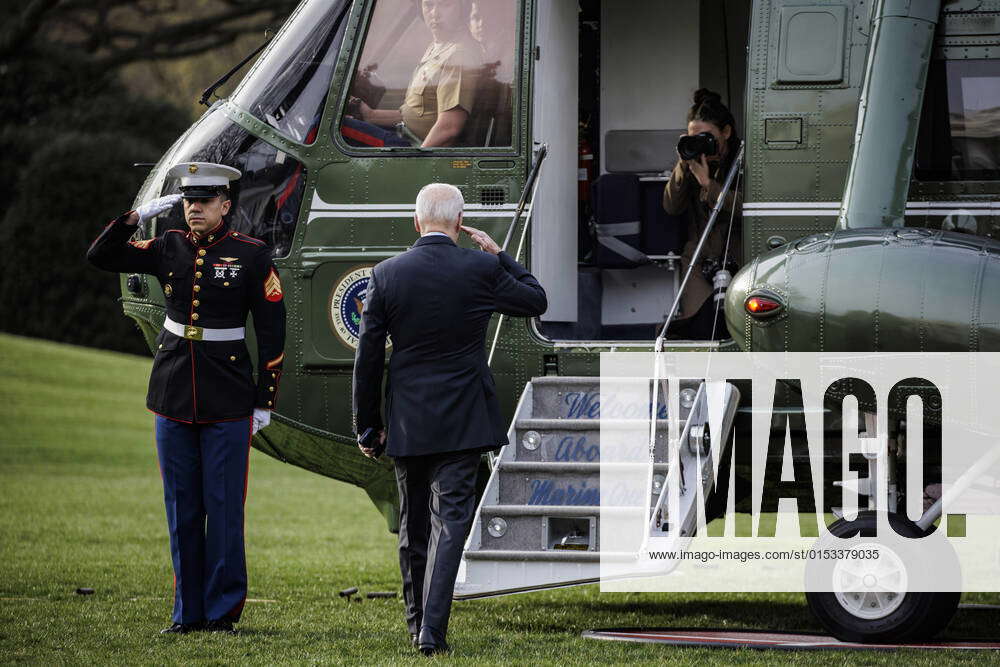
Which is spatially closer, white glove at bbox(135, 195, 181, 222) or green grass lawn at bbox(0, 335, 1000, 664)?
green grass lawn at bbox(0, 335, 1000, 664)

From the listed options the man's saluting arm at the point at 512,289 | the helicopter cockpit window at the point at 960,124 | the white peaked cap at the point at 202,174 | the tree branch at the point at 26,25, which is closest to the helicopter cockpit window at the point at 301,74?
the white peaked cap at the point at 202,174

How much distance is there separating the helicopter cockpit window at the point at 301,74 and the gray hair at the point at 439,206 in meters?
1.69

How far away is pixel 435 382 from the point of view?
5.30 metres

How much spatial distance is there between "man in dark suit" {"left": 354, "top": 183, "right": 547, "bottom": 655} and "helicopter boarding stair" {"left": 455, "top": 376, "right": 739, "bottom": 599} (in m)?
0.36

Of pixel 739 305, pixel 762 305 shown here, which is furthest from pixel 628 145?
pixel 762 305

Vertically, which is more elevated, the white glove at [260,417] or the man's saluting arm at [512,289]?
the man's saluting arm at [512,289]

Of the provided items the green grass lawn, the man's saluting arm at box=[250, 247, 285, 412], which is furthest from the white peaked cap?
the green grass lawn

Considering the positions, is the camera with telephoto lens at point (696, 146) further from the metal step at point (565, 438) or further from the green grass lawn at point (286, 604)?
the green grass lawn at point (286, 604)

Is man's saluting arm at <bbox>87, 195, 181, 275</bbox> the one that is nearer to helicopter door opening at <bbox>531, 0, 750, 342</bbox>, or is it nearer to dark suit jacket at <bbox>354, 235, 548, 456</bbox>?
dark suit jacket at <bbox>354, 235, 548, 456</bbox>

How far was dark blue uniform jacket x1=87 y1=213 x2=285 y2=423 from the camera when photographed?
580 centimetres

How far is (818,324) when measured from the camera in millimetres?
5633

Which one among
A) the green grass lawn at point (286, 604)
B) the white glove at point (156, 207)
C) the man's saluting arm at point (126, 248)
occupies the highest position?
the white glove at point (156, 207)

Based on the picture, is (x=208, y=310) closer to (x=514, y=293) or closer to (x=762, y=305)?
(x=514, y=293)

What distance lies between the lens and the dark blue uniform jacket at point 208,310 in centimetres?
580
